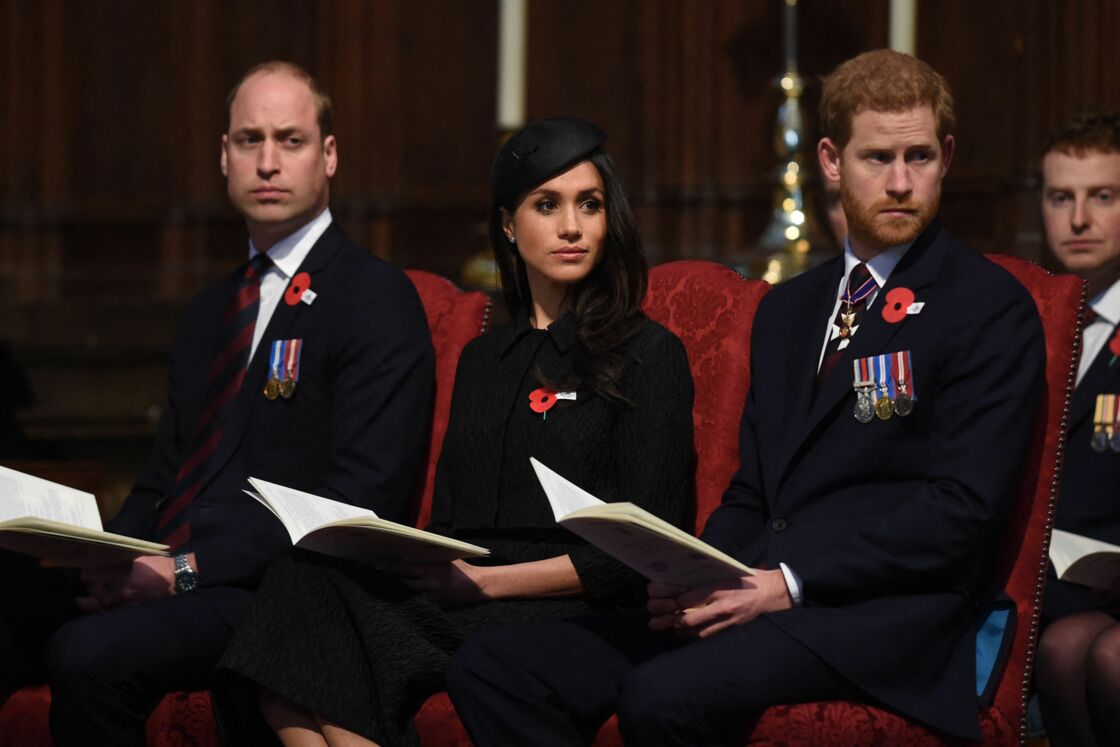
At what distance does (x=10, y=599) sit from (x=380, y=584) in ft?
2.86

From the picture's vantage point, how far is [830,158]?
3.17 m

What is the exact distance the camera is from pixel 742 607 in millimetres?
2775

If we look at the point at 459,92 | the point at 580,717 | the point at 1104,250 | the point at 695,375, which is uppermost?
the point at 459,92

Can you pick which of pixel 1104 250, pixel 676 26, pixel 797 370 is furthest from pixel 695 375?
pixel 676 26

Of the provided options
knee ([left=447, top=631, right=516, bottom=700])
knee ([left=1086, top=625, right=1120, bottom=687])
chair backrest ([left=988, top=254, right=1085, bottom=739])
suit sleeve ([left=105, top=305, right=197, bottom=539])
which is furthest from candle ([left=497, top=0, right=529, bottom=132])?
knee ([left=1086, top=625, right=1120, bottom=687])

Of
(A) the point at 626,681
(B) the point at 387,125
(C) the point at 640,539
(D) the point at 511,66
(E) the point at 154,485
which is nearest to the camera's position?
(C) the point at 640,539

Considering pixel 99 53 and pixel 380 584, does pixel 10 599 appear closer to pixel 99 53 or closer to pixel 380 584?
pixel 380 584

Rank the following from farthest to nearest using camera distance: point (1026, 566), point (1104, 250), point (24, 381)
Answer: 1. point (24, 381)
2. point (1104, 250)
3. point (1026, 566)

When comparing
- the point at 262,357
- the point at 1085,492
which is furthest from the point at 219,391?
the point at 1085,492

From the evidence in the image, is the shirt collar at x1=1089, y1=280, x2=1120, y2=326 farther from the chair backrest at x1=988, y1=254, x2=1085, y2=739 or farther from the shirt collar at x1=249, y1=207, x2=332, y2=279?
the shirt collar at x1=249, y1=207, x2=332, y2=279

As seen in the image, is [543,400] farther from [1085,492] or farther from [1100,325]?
[1100,325]

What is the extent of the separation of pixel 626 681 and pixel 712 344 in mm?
930

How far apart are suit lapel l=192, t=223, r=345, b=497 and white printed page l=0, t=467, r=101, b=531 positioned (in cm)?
A: 30

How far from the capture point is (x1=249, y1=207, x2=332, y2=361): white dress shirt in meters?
3.71
